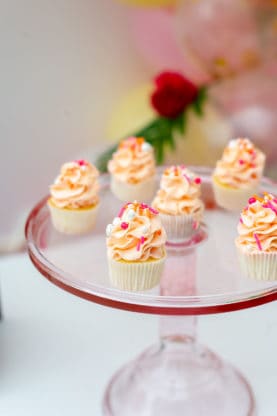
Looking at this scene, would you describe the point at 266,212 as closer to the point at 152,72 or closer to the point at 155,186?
the point at 155,186

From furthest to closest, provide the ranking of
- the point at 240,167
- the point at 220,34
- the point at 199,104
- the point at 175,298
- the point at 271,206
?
the point at 199,104 → the point at 220,34 → the point at 240,167 → the point at 271,206 → the point at 175,298

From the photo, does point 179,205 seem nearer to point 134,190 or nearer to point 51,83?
point 134,190

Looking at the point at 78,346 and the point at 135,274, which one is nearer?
the point at 135,274

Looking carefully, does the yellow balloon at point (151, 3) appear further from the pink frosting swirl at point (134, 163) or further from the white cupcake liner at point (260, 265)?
the white cupcake liner at point (260, 265)

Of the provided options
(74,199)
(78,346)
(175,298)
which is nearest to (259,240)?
(175,298)

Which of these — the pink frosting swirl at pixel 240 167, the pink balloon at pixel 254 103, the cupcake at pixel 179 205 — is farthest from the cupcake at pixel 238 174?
the pink balloon at pixel 254 103

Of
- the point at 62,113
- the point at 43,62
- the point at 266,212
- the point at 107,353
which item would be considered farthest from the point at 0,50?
the point at 266,212

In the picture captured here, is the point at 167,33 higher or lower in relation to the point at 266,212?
higher
